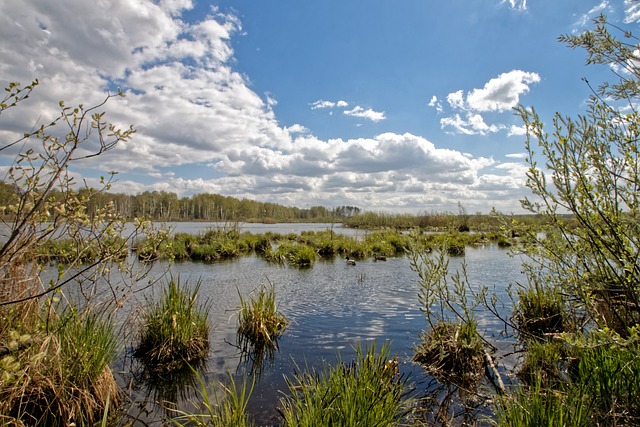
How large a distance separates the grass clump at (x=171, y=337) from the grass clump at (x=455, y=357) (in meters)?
4.30

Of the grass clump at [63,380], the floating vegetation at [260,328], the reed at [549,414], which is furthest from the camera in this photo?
the floating vegetation at [260,328]

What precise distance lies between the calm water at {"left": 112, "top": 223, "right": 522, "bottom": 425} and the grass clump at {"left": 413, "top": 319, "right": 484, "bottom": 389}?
1.11 ft

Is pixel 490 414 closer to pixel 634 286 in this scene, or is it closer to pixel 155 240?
pixel 634 286

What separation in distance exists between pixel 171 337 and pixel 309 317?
3883mm

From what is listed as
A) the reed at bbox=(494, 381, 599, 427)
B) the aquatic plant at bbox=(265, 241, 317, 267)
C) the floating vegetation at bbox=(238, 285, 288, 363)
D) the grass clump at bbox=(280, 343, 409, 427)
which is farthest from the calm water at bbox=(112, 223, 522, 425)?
the reed at bbox=(494, 381, 599, 427)

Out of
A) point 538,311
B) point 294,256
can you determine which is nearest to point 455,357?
point 538,311

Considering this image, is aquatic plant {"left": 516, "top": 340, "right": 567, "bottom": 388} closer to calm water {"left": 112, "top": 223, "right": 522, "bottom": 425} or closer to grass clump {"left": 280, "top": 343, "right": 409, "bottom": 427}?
calm water {"left": 112, "top": 223, "right": 522, "bottom": 425}

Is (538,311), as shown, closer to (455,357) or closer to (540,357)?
(540,357)

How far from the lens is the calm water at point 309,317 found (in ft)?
18.5

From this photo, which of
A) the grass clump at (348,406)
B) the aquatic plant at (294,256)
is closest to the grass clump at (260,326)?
the grass clump at (348,406)

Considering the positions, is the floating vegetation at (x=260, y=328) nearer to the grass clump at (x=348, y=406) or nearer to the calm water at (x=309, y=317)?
the calm water at (x=309, y=317)

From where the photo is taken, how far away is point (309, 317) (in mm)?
9547

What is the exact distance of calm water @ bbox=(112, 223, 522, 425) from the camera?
5.64 m

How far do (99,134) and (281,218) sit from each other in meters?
136
